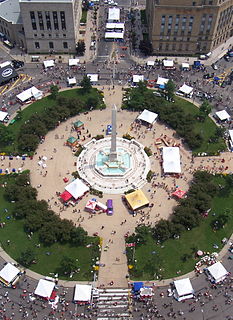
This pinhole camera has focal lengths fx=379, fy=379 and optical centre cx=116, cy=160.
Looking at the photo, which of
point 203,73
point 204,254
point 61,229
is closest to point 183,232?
point 204,254

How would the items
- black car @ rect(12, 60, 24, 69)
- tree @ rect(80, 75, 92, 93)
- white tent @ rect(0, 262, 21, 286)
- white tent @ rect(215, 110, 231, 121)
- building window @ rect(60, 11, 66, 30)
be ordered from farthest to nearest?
1. black car @ rect(12, 60, 24, 69)
2. building window @ rect(60, 11, 66, 30)
3. tree @ rect(80, 75, 92, 93)
4. white tent @ rect(215, 110, 231, 121)
5. white tent @ rect(0, 262, 21, 286)

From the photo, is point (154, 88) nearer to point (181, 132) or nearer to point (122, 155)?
point (181, 132)

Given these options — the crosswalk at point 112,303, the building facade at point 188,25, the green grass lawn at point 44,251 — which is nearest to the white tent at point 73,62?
the building facade at point 188,25

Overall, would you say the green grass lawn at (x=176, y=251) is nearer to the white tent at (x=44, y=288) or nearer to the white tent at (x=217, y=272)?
the white tent at (x=217, y=272)

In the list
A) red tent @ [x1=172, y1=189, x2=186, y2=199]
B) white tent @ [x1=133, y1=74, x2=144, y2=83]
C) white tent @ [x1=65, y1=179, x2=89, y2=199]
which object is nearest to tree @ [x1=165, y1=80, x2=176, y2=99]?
white tent @ [x1=133, y1=74, x2=144, y2=83]

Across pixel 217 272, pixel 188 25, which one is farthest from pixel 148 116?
pixel 217 272

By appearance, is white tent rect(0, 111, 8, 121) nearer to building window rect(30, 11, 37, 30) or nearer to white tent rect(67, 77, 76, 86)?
white tent rect(67, 77, 76, 86)
